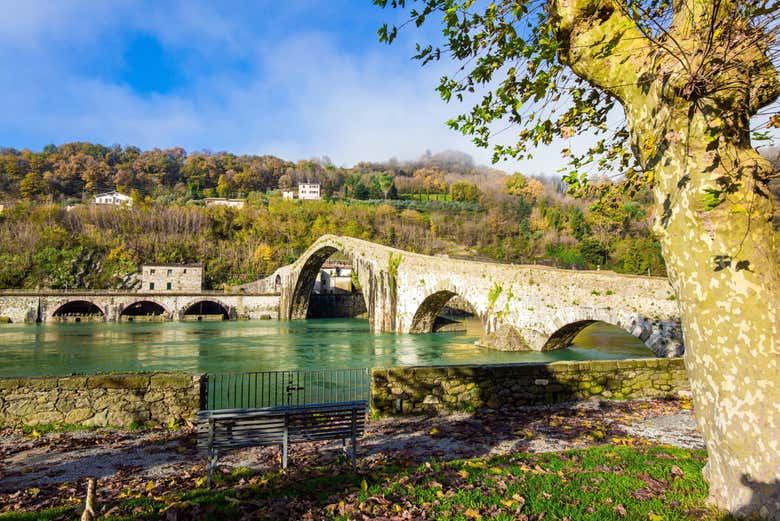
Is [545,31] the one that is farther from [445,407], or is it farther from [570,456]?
[445,407]

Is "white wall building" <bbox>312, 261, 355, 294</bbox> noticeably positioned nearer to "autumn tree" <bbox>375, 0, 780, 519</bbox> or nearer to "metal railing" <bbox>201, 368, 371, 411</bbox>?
"metal railing" <bbox>201, 368, 371, 411</bbox>

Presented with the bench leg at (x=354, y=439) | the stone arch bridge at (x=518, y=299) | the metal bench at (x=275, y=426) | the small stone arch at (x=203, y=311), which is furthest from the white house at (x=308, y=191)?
the bench leg at (x=354, y=439)

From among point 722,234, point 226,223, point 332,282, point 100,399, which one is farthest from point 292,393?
point 226,223

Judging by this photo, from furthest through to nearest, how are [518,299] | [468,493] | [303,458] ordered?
[518,299] → [303,458] → [468,493]

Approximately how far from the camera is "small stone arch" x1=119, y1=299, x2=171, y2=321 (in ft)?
156

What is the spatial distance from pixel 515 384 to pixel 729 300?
5550mm

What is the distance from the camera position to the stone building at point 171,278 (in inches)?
2165

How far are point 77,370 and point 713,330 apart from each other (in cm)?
A: 2144

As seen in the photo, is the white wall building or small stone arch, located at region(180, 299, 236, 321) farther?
the white wall building

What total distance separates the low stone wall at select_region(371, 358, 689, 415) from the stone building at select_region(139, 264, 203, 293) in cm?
5214

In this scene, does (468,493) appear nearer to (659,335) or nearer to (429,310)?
(659,335)

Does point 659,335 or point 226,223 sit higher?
point 226,223

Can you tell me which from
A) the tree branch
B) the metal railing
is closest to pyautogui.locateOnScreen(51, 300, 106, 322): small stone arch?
the metal railing

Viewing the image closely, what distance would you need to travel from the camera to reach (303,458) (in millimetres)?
6016
